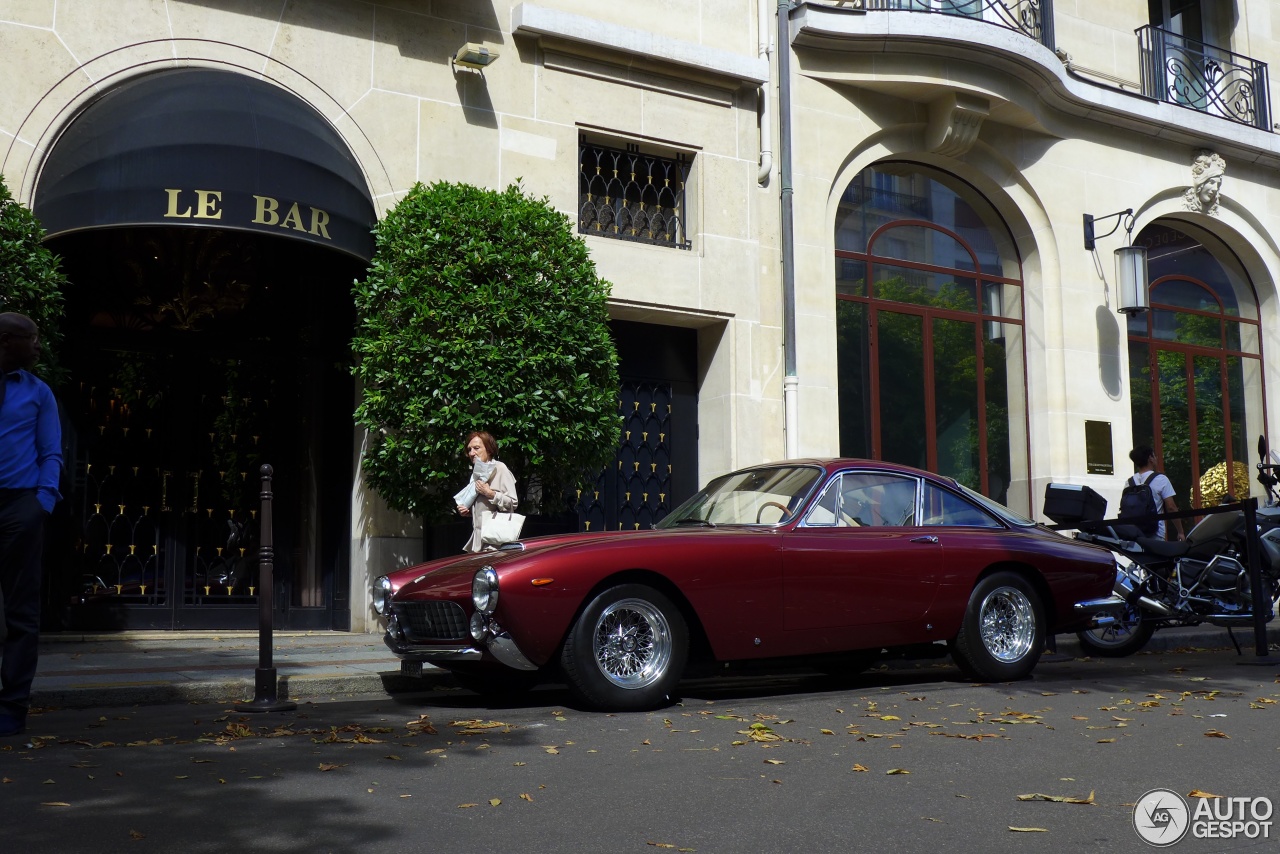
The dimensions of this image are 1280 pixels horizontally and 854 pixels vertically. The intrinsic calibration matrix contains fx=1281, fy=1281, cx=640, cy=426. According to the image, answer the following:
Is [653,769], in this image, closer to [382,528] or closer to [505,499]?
[505,499]

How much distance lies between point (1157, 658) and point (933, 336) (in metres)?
5.89

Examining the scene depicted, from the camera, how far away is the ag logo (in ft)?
13.2

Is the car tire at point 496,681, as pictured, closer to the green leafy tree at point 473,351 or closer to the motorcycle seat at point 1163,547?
the green leafy tree at point 473,351

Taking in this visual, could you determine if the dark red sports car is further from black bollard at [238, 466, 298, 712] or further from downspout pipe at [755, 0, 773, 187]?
downspout pipe at [755, 0, 773, 187]

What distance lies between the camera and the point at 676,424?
13.8 m

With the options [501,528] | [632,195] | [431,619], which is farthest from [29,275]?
[632,195]

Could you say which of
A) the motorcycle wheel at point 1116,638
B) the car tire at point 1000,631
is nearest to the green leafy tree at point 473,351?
the car tire at point 1000,631

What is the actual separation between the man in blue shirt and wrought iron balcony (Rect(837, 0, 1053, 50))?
10.5 metres

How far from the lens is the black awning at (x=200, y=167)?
939cm

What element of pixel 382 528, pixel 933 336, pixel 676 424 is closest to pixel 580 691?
pixel 382 528

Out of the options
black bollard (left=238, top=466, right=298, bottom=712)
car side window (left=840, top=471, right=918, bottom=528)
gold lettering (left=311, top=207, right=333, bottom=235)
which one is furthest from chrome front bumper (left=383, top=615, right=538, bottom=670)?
gold lettering (left=311, top=207, right=333, bottom=235)

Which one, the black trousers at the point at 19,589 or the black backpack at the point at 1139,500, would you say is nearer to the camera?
the black trousers at the point at 19,589

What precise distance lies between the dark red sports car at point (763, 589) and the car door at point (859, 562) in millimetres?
11

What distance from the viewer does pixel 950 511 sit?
8523mm
